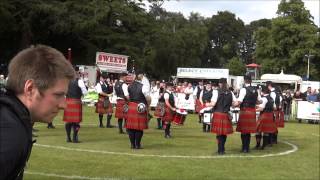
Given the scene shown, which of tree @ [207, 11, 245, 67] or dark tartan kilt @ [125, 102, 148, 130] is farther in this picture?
tree @ [207, 11, 245, 67]

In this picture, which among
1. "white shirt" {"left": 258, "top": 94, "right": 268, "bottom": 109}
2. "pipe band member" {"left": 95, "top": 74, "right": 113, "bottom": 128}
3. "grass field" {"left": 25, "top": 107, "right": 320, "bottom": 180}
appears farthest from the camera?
"pipe band member" {"left": 95, "top": 74, "right": 113, "bottom": 128}

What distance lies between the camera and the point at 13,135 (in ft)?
5.14

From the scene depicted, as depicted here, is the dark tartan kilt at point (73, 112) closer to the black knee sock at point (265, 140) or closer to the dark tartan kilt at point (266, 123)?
the dark tartan kilt at point (266, 123)

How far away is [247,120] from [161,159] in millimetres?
2601

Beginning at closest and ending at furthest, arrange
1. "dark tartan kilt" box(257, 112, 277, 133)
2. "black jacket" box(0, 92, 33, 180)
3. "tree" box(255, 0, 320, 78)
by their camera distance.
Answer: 1. "black jacket" box(0, 92, 33, 180)
2. "dark tartan kilt" box(257, 112, 277, 133)
3. "tree" box(255, 0, 320, 78)

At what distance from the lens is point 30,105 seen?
5.65ft

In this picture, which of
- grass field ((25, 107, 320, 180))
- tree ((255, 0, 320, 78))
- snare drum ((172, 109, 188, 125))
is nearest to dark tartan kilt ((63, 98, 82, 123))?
grass field ((25, 107, 320, 180))

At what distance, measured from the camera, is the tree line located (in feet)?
121

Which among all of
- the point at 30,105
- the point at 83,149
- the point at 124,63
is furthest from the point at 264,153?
the point at 124,63

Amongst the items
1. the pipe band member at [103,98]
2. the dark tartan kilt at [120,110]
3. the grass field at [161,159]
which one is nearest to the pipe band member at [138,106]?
the grass field at [161,159]

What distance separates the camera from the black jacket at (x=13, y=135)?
5.07 feet

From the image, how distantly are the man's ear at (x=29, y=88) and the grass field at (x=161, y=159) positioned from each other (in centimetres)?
588

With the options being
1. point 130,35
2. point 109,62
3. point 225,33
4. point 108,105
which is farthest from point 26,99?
point 225,33

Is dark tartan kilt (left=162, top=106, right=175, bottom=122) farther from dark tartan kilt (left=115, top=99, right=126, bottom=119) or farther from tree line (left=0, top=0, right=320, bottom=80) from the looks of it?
tree line (left=0, top=0, right=320, bottom=80)
